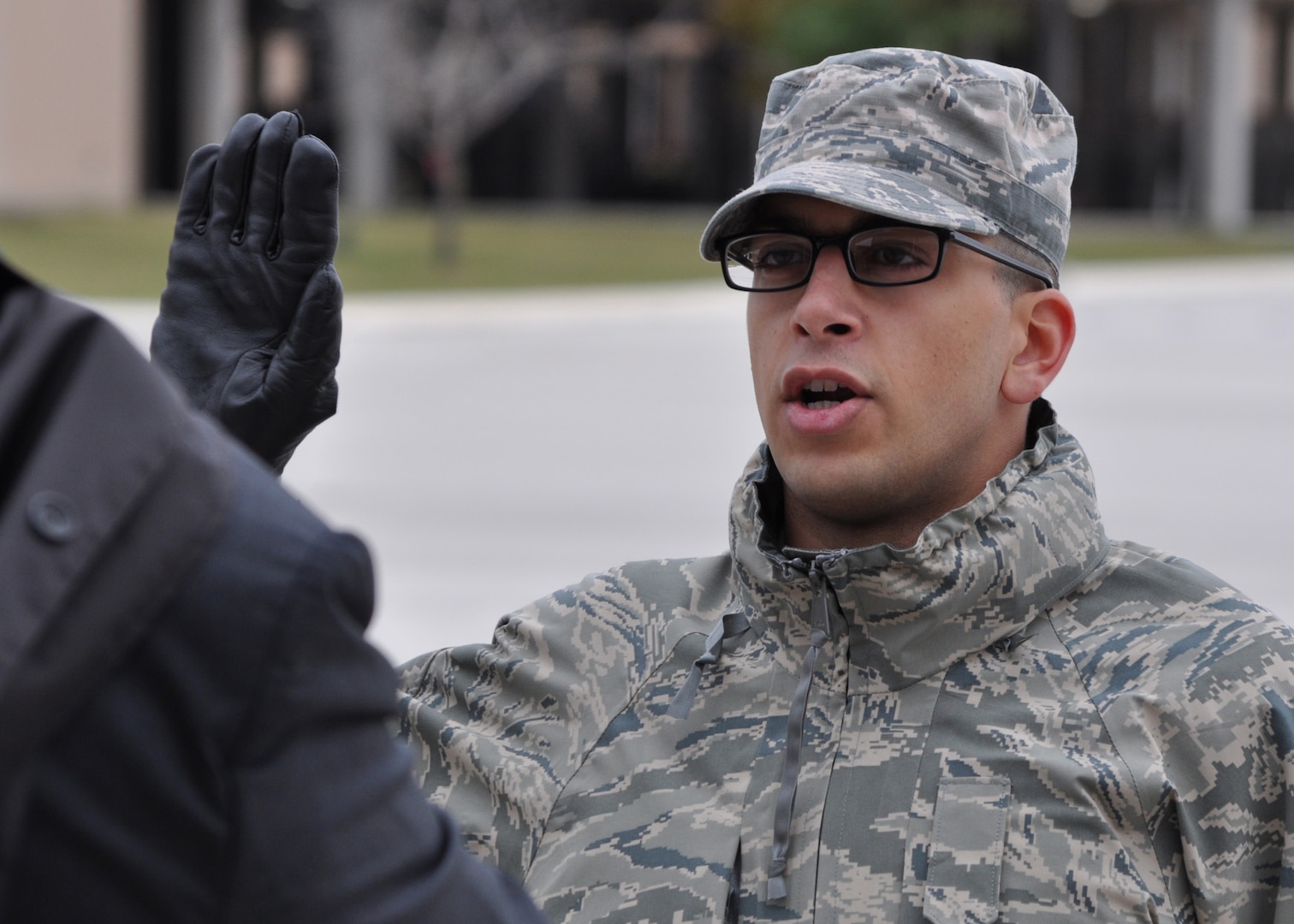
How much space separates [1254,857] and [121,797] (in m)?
1.48

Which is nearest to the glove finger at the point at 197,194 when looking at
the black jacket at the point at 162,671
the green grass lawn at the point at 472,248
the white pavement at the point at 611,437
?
the black jacket at the point at 162,671

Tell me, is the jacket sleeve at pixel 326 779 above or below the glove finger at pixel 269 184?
below

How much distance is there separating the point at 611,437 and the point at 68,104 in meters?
22.0

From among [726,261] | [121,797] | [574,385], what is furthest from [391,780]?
[574,385]

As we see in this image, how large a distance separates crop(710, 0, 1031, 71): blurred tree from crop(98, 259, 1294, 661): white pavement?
1388cm

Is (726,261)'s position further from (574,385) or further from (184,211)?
(574,385)

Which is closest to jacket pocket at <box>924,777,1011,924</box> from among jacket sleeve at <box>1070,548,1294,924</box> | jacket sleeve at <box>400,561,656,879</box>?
jacket sleeve at <box>1070,548,1294,924</box>

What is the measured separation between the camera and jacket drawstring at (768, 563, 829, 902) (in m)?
2.20

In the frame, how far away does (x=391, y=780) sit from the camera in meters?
1.11

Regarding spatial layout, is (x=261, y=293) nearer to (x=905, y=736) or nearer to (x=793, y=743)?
(x=793, y=743)

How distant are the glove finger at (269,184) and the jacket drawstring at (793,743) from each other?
829mm

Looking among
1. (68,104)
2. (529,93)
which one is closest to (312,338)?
(68,104)

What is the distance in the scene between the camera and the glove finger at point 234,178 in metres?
2.47

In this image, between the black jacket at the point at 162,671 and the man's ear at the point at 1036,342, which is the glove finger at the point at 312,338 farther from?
the black jacket at the point at 162,671
